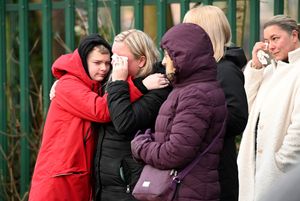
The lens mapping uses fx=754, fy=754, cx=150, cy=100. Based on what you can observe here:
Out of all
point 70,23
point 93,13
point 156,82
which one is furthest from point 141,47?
point 70,23

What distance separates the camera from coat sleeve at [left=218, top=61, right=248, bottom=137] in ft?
12.4

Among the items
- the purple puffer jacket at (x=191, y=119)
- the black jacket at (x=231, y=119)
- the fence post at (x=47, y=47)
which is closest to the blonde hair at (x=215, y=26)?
the black jacket at (x=231, y=119)

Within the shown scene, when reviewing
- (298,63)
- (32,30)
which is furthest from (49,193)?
(32,30)

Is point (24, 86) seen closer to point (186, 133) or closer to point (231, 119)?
point (231, 119)

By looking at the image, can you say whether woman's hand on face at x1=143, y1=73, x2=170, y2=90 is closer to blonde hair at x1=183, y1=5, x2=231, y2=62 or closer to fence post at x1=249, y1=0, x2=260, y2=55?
blonde hair at x1=183, y1=5, x2=231, y2=62

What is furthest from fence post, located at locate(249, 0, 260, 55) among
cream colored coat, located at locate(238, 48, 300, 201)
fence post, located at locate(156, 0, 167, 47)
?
cream colored coat, located at locate(238, 48, 300, 201)

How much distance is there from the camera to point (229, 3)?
5336 millimetres

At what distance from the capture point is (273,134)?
412cm

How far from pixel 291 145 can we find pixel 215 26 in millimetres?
751

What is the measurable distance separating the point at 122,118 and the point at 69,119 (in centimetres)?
47

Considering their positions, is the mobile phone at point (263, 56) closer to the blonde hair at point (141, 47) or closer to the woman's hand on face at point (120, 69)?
the blonde hair at point (141, 47)

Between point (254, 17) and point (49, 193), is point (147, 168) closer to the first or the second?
point (49, 193)

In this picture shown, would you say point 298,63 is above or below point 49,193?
above

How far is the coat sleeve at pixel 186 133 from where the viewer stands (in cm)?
342
